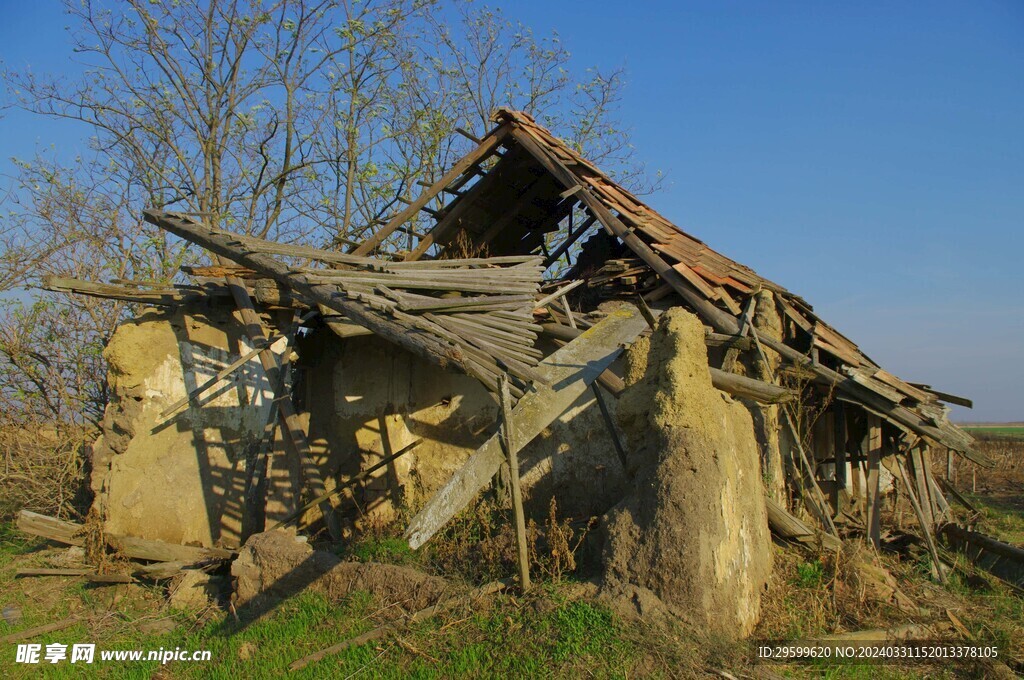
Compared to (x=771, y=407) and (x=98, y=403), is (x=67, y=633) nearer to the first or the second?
(x=98, y=403)

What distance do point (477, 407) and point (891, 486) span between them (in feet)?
18.2

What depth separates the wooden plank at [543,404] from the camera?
16.4ft

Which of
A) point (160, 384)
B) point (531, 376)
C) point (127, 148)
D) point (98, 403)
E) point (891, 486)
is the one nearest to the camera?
point (531, 376)

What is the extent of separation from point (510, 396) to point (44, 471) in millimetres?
7198

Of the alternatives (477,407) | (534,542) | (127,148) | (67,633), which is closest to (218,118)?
(127,148)

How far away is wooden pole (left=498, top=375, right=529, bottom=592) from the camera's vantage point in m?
5.20

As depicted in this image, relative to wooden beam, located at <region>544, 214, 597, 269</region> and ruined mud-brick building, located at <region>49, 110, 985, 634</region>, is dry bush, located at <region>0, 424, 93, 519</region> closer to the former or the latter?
ruined mud-brick building, located at <region>49, 110, 985, 634</region>

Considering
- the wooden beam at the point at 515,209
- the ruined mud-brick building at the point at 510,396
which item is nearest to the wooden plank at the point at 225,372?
the ruined mud-brick building at the point at 510,396

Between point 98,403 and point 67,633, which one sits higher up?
point 98,403

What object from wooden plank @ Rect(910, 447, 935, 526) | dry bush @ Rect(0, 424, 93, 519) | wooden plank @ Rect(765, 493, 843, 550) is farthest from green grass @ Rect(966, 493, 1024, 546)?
dry bush @ Rect(0, 424, 93, 519)

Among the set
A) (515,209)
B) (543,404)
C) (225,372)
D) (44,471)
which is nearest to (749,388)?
(543,404)

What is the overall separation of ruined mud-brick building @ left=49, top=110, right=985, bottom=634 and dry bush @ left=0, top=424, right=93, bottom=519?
209cm

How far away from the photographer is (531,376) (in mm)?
5691

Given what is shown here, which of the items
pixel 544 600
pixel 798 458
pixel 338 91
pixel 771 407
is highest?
pixel 338 91
